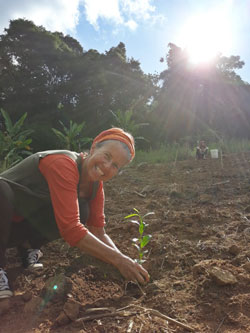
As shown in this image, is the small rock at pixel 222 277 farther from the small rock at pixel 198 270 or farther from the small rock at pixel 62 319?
the small rock at pixel 62 319

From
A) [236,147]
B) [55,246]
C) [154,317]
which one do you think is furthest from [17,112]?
[154,317]

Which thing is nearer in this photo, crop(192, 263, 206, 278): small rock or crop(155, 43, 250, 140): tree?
crop(192, 263, 206, 278): small rock

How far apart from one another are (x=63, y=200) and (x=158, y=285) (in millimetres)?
661

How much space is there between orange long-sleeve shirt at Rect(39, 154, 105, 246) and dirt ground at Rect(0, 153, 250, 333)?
31 centimetres

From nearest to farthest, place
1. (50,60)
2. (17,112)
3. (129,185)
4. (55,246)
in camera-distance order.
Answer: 1. (55,246)
2. (129,185)
3. (17,112)
4. (50,60)

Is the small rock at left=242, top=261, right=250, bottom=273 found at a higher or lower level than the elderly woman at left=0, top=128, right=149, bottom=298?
lower

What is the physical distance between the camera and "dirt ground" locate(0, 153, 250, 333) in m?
1.03

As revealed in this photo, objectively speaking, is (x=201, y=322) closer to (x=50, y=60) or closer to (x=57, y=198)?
(x=57, y=198)

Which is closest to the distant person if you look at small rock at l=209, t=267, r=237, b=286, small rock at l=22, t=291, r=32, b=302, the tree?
small rock at l=209, t=267, r=237, b=286

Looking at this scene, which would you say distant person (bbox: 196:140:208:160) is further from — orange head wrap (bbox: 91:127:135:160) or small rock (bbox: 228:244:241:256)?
orange head wrap (bbox: 91:127:135:160)

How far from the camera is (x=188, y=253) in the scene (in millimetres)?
1578

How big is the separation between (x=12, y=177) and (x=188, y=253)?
115cm

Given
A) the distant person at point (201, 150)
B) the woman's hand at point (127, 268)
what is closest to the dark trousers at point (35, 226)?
the woman's hand at point (127, 268)

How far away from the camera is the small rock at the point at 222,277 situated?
3.95 feet
